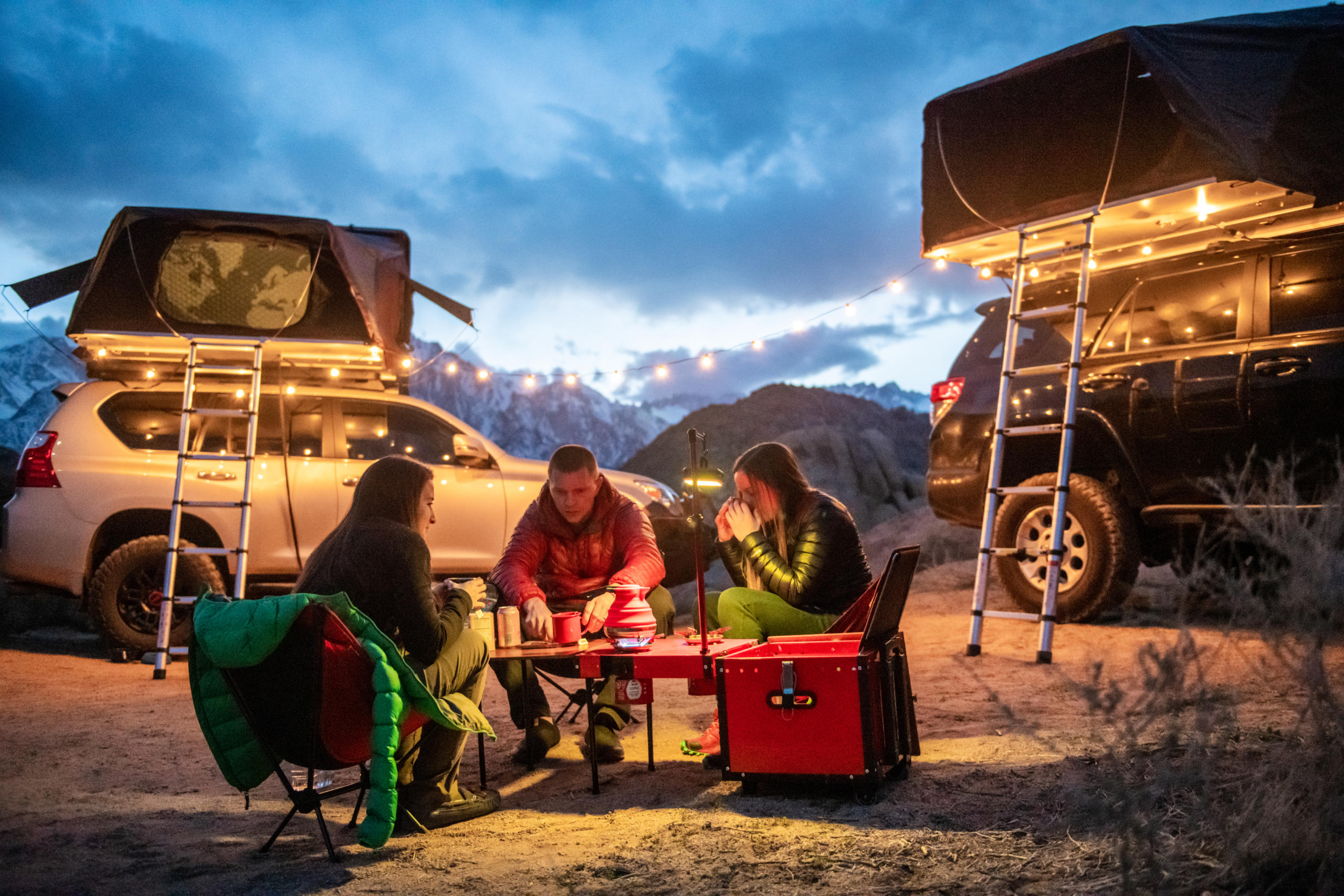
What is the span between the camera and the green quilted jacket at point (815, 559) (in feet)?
12.6

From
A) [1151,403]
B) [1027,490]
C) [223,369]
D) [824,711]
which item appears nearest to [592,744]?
[824,711]

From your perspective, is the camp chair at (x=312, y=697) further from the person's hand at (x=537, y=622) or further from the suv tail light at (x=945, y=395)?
the suv tail light at (x=945, y=395)

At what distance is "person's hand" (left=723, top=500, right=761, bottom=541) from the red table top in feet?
1.96

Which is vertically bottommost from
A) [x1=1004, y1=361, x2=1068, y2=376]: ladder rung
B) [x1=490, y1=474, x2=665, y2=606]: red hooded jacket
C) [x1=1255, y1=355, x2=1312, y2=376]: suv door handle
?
[x1=490, y1=474, x2=665, y2=606]: red hooded jacket

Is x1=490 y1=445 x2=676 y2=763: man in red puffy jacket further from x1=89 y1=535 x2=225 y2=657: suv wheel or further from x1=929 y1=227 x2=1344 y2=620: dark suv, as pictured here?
x1=89 y1=535 x2=225 y2=657: suv wheel

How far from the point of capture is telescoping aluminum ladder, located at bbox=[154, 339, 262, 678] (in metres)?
6.27

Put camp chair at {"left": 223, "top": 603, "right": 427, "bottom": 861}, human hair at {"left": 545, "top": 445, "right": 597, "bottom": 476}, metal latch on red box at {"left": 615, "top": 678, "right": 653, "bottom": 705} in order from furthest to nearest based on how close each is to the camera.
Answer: human hair at {"left": 545, "top": 445, "right": 597, "bottom": 476}, metal latch on red box at {"left": 615, "top": 678, "right": 653, "bottom": 705}, camp chair at {"left": 223, "top": 603, "right": 427, "bottom": 861}

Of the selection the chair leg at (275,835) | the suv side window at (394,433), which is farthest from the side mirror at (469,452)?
the chair leg at (275,835)

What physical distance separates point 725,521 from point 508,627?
1027 mm

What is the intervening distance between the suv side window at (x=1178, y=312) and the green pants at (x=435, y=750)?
15.3ft

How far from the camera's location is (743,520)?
13.2 ft

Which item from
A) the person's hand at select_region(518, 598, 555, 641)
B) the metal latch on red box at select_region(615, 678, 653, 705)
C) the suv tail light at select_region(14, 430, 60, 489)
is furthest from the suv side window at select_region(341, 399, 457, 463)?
the metal latch on red box at select_region(615, 678, 653, 705)

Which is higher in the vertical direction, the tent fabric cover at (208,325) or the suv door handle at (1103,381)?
the tent fabric cover at (208,325)

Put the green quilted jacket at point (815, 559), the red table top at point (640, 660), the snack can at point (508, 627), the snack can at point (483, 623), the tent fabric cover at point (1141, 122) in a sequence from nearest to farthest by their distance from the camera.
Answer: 1. the red table top at point (640, 660)
2. the snack can at point (483, 623)
3. the snack can at point (508, 627)
4. the green quilted jacket at point (815, 559)
5. the tent fabric cover at point (1141, 122)
